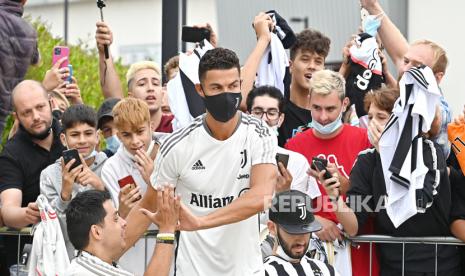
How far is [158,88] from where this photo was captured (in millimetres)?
9547

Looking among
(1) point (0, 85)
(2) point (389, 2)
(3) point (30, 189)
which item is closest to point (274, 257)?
(3) point (30, 189)

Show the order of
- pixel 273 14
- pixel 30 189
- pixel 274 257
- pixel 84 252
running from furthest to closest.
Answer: pixel 273 14 → pixel 30 189 → pixel 274 257 → pixel 84 252

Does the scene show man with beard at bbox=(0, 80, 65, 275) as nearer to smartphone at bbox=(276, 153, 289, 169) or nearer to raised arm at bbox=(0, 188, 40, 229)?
raised arm at bbox=(0, 188, 40, 229)

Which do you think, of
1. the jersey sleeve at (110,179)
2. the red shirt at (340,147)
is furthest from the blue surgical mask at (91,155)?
the red shirt at (340,147)

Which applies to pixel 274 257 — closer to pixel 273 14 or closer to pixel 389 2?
pixel 273 14

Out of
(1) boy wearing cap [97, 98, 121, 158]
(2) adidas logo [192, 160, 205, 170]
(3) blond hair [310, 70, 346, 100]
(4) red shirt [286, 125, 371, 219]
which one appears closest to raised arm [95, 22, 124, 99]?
(1) boy wearing cap [97, 98, 121, 158]

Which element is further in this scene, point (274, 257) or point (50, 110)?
point (50, 110)

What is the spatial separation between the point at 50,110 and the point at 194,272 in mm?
2544

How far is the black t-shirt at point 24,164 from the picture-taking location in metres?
8.55

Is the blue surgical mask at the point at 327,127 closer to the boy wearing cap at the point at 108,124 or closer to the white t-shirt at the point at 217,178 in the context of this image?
the white t-shirt at the point at 217,178

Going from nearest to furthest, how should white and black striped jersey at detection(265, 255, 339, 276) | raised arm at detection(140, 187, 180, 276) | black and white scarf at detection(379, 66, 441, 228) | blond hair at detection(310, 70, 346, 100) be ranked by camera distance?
raised arm at detection(140, 187, 180, 276) < white and black striped jersey at detection(265, 255, 339, 276) < black and white scarf at detection(379, 66, 441, 228) < blond hair at detection(310, 70, 346, 100)

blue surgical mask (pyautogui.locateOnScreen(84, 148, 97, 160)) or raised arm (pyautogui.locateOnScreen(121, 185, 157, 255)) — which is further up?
blue surgical mask (pyautogui.locateOnScreen(84, 148, 97, 160))

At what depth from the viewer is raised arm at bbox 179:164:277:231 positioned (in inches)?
250

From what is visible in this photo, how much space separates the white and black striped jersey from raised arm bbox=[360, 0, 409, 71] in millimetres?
1941
